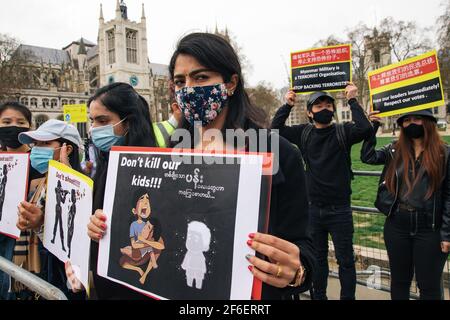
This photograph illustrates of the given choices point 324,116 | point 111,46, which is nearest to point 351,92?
point 324,116

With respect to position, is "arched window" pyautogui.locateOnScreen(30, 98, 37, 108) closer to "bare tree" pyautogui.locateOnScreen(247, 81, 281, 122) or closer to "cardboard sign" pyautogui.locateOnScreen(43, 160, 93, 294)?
"bare tree" pyautogui.locateOnScreen(247, 81, 281, 122)

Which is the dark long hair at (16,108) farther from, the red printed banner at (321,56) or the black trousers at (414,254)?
the black trousers at (414,254)

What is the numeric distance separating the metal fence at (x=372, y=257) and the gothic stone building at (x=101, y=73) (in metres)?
64.5

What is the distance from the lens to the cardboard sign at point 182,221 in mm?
1211

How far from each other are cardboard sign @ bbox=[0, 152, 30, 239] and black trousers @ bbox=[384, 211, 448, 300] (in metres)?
3.16

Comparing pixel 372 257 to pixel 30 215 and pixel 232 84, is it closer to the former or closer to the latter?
pixel 232 84

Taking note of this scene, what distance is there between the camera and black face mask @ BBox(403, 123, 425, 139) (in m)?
3.21

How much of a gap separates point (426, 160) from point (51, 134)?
10.9ft

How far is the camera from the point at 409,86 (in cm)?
363

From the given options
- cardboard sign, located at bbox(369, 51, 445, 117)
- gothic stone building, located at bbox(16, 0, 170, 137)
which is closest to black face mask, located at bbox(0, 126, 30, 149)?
cardboard sign, located at bbox(369, 51, 445, 117)

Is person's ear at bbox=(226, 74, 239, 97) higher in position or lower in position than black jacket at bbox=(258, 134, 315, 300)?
higher

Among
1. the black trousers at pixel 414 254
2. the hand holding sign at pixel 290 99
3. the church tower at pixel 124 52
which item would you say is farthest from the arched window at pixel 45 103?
the black trousers at pixel 414 254

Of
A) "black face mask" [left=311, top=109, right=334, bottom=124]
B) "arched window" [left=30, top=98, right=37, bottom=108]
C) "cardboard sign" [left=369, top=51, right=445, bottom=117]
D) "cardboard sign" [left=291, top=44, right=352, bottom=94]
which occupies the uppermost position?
"arched window" [left=30, top=98, right=37, bottom=108]
